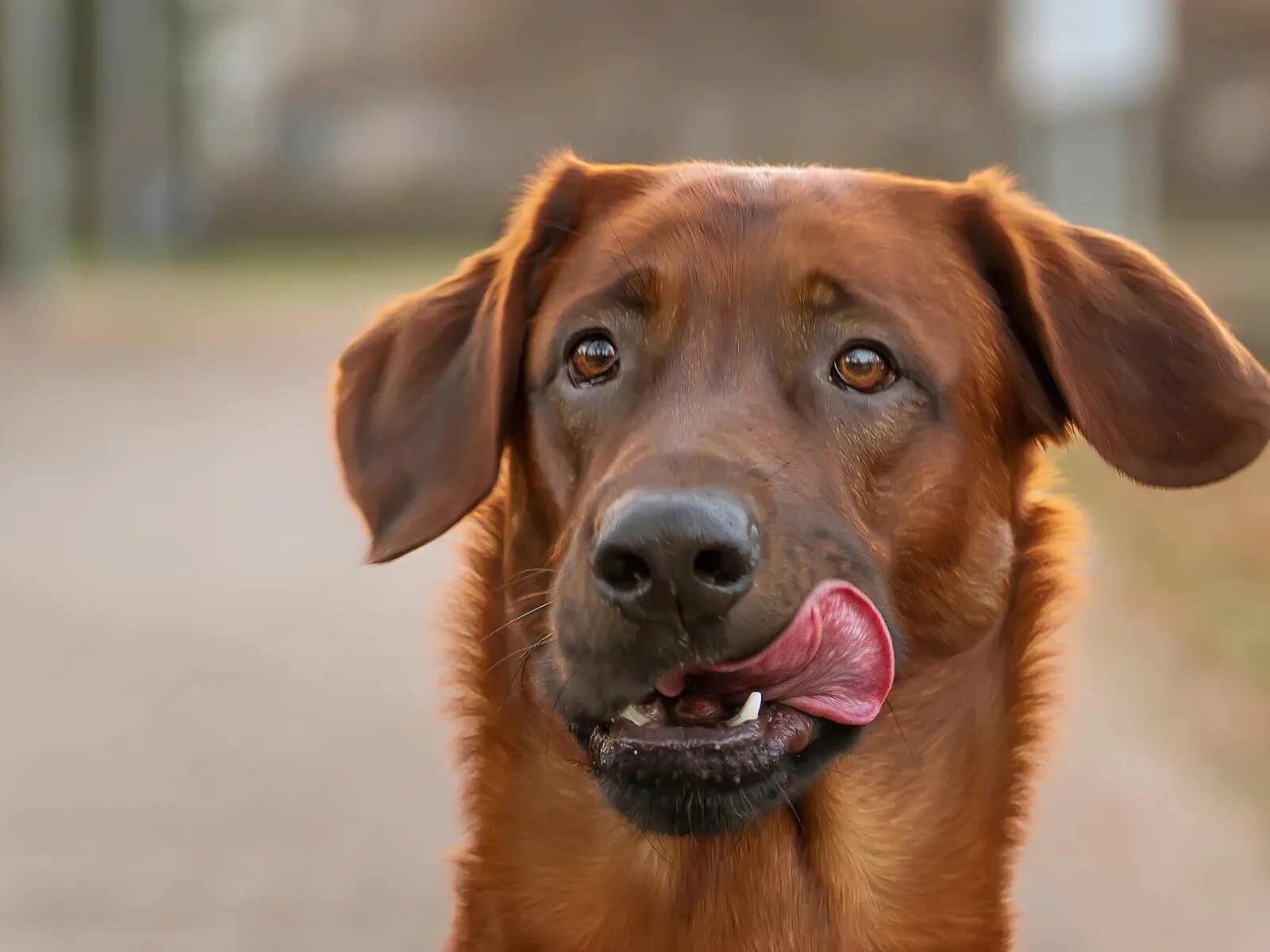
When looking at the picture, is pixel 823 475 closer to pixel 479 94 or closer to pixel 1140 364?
pixel 1140 364

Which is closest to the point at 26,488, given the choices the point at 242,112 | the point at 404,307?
the point at 404,307

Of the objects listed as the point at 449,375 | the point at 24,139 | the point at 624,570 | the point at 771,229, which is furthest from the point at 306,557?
the point at 24,139

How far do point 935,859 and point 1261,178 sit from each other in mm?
30536

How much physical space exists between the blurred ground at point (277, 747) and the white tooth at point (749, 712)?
0.93 m

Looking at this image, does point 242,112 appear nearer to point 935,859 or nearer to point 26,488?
point 26,488

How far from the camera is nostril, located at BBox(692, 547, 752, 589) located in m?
2.66

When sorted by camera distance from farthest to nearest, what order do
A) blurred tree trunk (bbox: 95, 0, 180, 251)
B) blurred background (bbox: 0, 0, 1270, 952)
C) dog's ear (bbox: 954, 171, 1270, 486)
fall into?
1. blurred tree trunk (bbox: 95, 0, 180, 251)
2. blurred background (bbox: 0, 0, 1270, 952)
3. dog's ear (bbox: 954, 171, 1270, 486)

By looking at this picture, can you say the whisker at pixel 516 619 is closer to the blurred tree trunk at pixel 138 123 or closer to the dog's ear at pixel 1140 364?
the dog's ear at pixel 1140 364

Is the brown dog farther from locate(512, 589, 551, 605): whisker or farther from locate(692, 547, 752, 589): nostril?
locate(692, 547, 752, 589): nostril

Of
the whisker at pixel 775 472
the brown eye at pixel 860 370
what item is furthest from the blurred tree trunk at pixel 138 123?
the whisker at pixel 775 472

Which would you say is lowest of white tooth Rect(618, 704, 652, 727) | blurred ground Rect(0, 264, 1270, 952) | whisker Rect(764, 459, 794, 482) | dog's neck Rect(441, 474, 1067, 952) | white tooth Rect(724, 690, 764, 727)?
blurred ground Rect(0, 264, 1270, 952)

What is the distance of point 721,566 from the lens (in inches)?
105

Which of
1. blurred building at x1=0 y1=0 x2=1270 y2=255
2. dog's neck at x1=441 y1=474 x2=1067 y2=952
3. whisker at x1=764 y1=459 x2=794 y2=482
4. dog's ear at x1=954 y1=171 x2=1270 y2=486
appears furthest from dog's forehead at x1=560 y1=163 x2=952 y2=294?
blurred building at x1=0 y1=0 x2=1270 y2=255

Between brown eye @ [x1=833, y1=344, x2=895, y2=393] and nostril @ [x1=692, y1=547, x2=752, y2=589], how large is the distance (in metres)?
0.60
